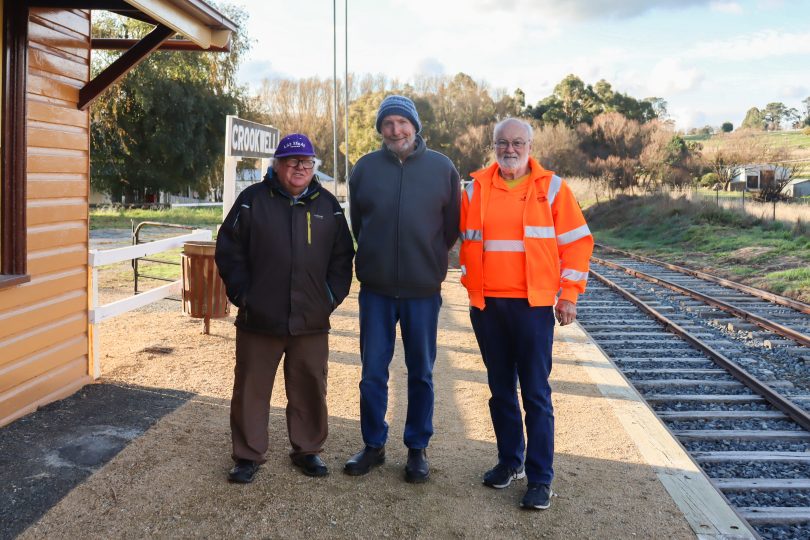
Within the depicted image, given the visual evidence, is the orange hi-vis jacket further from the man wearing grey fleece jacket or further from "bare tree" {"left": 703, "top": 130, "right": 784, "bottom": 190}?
"bare tree" {"left": 703, "top": 130, "right": 784, "bottom": 190}

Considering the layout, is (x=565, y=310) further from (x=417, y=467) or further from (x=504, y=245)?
(x=417, y=467)

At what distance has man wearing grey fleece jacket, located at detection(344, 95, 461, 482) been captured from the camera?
3.97m

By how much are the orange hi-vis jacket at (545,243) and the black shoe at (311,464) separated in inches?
49.4

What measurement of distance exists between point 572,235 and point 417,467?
1.52 m

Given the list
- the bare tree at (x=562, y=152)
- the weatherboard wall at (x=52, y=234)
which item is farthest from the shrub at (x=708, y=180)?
the weatherboard wall at (x=52, y=234)

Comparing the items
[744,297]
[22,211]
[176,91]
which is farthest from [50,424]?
[176,91]

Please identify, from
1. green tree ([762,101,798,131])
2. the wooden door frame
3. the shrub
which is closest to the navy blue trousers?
the wooden door frame

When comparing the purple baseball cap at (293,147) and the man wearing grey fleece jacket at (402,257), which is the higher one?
the purple baseball cap at (293,147)

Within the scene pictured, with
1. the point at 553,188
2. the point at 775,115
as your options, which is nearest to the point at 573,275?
the point at 553,188

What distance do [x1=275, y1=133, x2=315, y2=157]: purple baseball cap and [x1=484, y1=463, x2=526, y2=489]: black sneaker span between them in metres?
2.00

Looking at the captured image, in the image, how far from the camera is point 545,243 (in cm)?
377

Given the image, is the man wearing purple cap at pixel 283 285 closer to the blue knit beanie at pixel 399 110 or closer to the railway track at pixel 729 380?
the blue knit beanie at pixel 399 110

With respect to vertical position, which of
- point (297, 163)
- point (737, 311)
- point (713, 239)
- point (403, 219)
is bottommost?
point (737, 311)

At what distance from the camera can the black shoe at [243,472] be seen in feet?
12.9
